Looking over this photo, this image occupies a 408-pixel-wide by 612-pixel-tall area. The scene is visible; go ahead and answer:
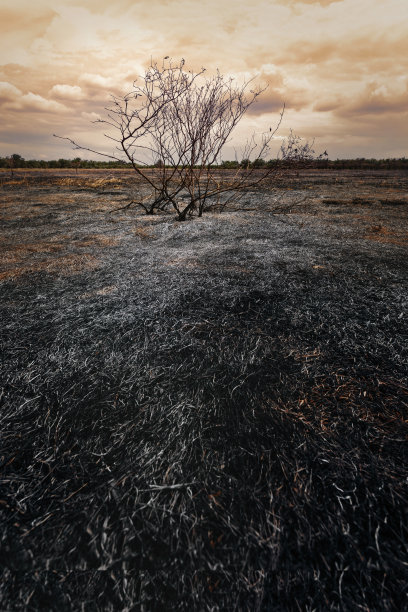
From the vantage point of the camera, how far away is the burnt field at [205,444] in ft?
2.26

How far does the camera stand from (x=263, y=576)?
27.0 inches

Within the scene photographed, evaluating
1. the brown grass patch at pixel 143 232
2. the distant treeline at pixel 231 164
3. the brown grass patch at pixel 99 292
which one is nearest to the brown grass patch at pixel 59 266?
the brown grass patch at pixel 99 292

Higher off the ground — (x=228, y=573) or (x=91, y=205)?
(x=91, y=205)

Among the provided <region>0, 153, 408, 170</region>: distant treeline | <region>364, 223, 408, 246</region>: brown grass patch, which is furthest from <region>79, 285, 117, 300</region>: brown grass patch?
<region>0, 153, 408, 170</region>: distant treeline

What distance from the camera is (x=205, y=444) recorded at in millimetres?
1007

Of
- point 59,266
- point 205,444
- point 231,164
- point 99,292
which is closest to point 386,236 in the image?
point 99,292

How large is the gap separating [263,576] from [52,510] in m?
0.63

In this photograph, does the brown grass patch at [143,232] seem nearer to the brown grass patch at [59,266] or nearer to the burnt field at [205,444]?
the brown grass patch at [59,266]

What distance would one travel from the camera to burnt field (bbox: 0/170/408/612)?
69 centimetres

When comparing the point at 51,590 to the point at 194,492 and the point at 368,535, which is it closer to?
the point at 194,492

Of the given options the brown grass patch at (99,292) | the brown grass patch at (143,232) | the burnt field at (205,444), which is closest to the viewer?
the burnt field at (205,444)

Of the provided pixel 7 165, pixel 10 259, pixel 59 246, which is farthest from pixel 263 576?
pixel 7 165

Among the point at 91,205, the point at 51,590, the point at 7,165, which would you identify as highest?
the point at 7,165

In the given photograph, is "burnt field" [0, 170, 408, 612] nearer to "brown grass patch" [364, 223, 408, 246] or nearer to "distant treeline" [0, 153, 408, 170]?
"brown grass patch" [364, 223, 408, 246]
